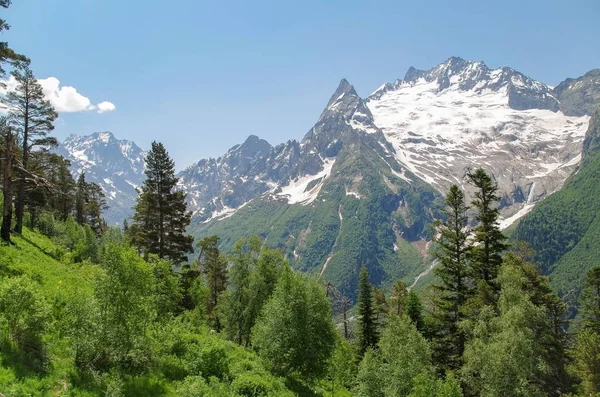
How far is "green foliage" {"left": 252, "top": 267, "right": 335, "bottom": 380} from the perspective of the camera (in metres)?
31.3

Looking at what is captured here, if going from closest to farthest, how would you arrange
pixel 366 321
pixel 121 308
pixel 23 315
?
pixel 23 315 < pixel 121 308 < pixel 366 321

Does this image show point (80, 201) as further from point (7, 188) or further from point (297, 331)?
point (297, 331)

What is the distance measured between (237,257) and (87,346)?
1056 inches

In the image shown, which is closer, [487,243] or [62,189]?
[487,243]

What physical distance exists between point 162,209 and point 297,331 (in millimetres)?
21203

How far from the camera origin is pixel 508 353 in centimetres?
2681

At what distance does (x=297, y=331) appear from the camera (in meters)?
31.9

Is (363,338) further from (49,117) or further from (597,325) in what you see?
(49,117)

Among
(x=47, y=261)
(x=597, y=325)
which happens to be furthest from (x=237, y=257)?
(x=597, y=325)

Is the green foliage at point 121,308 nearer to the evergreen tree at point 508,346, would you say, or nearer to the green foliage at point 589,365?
the evergreen tree at point 508,346

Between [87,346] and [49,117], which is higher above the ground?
[49,117]

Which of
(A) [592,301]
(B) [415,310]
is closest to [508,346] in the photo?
(B) [415,310]

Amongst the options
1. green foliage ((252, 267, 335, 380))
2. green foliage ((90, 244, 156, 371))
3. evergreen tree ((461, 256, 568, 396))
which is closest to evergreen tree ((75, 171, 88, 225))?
green foliage ((252, 267, 335, 380))

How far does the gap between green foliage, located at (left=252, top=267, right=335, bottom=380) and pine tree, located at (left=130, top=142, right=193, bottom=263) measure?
1586cm
